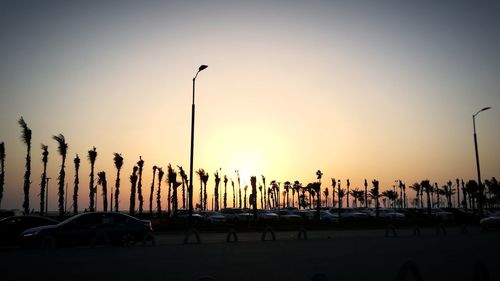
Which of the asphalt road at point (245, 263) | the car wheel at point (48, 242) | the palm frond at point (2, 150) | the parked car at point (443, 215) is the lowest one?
the parked car at point (443, 215)

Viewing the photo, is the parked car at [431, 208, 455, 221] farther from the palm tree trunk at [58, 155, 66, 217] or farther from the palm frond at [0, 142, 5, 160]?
the palm frond at [0, 142, 5, 160]

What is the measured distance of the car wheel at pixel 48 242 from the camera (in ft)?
58.4

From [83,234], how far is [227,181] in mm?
113042

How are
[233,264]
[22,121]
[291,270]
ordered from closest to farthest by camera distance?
[291,270] → [233,264] → [22,121]

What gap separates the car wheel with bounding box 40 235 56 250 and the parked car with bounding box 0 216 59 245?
128 inches

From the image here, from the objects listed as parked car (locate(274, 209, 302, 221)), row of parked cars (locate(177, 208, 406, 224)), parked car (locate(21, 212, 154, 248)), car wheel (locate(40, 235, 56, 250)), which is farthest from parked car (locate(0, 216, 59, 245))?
parked car (locate(274, 209, 302, 221))

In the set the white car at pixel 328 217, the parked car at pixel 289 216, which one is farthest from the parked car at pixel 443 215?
the parked car at pixel 289 216

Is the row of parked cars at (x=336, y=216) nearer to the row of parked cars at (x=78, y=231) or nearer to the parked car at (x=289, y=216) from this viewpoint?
the parked car at (x=289, y=216)

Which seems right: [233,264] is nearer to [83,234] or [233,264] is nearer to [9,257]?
[9,257]

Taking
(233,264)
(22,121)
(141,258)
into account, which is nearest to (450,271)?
(233,264)

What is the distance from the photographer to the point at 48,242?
18406mm

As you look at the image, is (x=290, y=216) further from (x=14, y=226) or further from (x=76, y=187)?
(x=14, y=226)

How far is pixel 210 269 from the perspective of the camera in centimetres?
1205

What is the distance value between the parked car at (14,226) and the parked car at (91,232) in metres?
2.66
